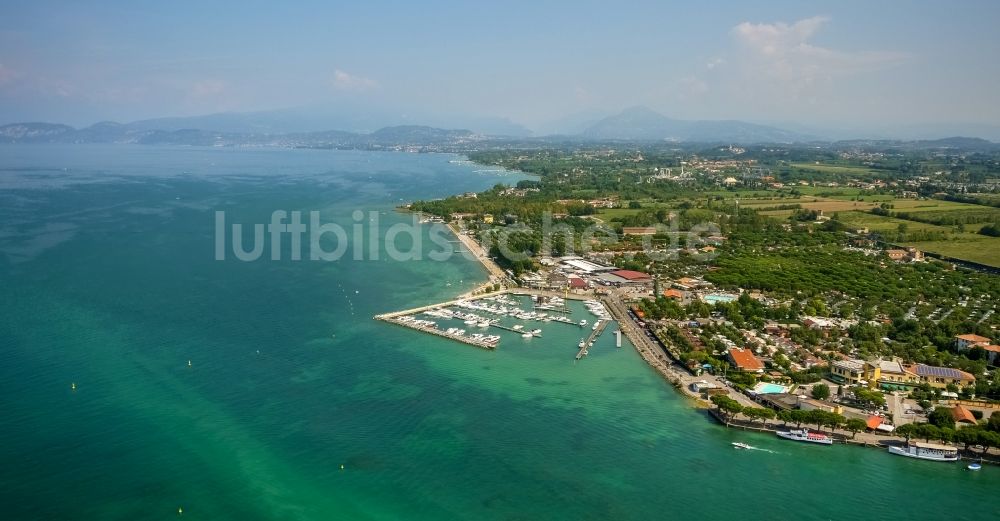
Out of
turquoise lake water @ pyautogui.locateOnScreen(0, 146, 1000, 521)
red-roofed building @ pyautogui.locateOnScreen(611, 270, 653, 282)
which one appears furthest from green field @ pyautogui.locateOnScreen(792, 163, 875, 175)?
turquoise lake water @ pyautogui.locateOnScreen(0, 146, 1000, 521)

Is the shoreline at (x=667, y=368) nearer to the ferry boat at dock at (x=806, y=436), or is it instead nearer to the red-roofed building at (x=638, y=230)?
the ferry boat at dock at (x=806, y=436)

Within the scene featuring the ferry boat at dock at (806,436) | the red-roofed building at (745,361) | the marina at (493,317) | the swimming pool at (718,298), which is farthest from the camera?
the swimming pool at (718,298)

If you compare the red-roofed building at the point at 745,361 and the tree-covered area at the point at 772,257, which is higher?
the tree-covered area at the point at 772,257

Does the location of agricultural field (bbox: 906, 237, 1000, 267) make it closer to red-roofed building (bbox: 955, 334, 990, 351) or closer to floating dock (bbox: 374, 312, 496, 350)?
red-roofed building (bbox: 955, 334, 990, 351)

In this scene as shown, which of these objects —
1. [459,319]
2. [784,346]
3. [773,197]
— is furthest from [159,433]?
[773,197]

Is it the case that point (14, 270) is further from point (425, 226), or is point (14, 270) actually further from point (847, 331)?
point (847, 331)

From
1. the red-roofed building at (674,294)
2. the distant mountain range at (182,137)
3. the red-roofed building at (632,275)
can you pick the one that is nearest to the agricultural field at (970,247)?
the red-roofed building at (674,294)

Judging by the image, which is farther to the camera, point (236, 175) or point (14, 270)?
point (236, 175)
